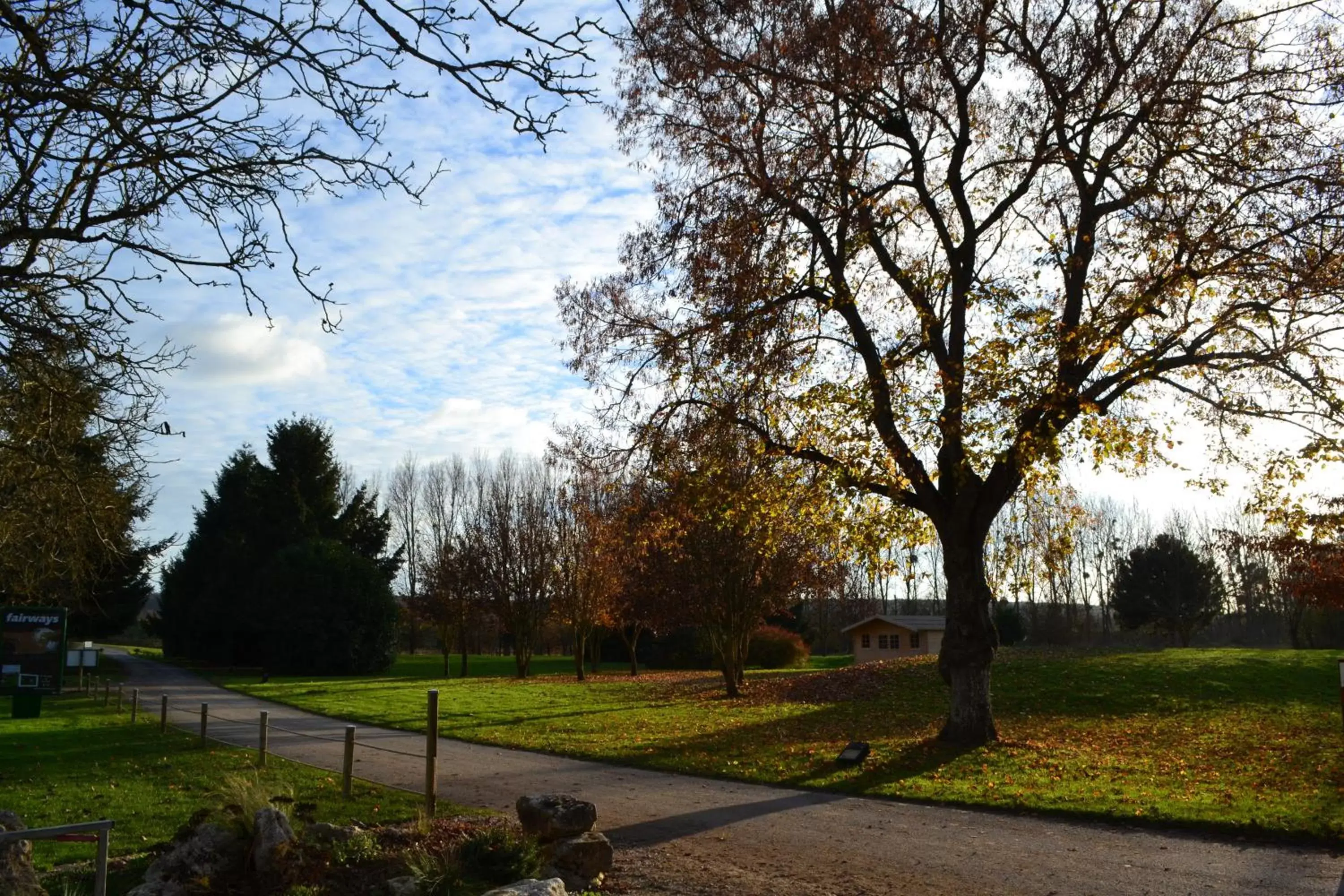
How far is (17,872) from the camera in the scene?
7.20 m

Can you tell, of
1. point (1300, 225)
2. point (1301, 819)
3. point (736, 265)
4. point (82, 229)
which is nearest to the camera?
point (82, 229)

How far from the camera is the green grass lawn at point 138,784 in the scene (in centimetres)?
1046

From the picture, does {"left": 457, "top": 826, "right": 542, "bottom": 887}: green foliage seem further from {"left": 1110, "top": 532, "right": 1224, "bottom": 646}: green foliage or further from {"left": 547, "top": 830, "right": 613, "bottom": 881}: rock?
{"left": 1110, "top": 532, "right": 1224, "bottom": 646}: green foliage

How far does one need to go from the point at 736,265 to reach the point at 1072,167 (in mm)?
5434

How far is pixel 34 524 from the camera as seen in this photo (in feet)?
56.4

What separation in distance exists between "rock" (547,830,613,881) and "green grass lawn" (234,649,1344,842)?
18.3 feet

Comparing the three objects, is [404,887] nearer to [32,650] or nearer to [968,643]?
[968,643]

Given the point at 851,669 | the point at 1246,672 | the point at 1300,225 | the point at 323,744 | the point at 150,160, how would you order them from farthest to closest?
the point at 851,669 → the point at 1246,672 → the point at 323,744 → the point at 1300,225 → the point at 150,160

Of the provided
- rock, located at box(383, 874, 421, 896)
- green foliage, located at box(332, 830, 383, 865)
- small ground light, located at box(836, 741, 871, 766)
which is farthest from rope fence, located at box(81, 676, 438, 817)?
small ground light, located at box(836, 741, 871, 766)

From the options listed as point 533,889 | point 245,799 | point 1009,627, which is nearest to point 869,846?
point 533,889

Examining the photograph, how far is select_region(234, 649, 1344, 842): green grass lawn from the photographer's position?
1267 centimetres

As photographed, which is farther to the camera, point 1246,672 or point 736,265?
point 1246,672

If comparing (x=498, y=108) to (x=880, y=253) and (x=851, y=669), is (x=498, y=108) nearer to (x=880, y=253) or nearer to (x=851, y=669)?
(x=880, y=253)

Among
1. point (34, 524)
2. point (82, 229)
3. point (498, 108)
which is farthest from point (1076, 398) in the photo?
point (34, 524)
